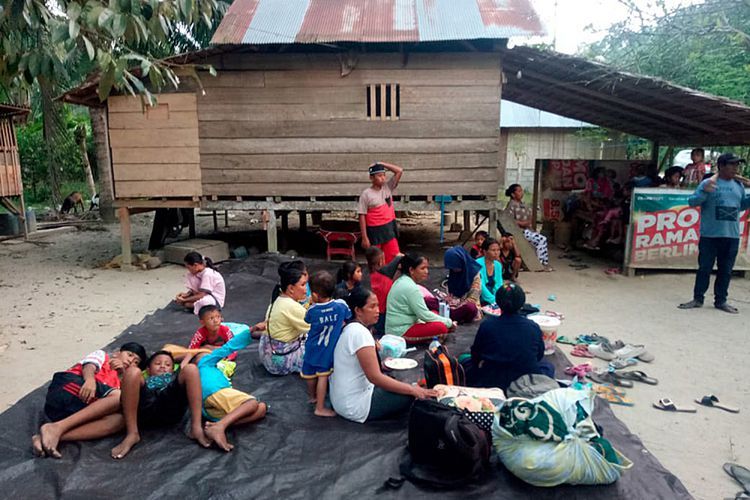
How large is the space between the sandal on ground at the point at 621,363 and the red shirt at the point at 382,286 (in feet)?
7.73

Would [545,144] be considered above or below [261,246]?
above

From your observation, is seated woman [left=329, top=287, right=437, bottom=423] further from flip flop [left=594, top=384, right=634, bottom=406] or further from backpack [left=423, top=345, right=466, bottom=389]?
flip flop [left=594, top=384, right=634, bottom=406]

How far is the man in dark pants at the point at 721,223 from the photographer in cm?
711

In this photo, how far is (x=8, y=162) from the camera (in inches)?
541

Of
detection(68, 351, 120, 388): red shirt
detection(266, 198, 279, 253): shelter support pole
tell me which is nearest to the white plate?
detection(68, 351, 120, 388): red shirt

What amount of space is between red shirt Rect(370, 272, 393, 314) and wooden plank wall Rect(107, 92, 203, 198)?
541 cm

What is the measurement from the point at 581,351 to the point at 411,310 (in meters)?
1.96

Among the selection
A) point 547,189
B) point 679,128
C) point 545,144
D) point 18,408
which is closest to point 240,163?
point 18,408

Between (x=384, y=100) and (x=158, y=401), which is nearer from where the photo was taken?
(x=158, y=401)

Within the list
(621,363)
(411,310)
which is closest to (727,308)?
(621,363)

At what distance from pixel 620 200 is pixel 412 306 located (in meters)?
7.93

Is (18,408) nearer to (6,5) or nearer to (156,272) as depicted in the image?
(6,5)

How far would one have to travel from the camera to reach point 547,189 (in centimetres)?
1284

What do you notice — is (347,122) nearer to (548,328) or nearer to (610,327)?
(610,327)
